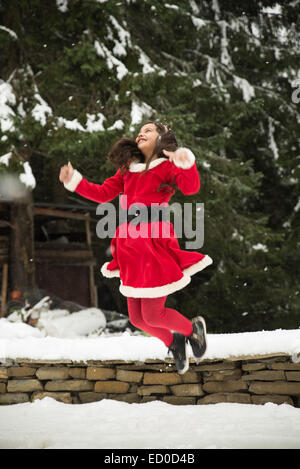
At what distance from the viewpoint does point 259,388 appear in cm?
467

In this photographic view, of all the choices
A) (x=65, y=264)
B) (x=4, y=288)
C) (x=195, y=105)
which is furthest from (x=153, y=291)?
(x=195, y=105)

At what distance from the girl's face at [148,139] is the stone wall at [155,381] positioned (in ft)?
8.10

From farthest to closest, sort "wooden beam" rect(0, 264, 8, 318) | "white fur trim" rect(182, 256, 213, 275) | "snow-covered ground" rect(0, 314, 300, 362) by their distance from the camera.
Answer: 1. "wooden beam" rect(0, 264, 8, 318)
2. "snow-covered ground" rect(0, 314, 300, 362)
3. "white fur trim" rect(182, 256, 213, 275)

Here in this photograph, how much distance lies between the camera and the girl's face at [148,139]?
119 inches

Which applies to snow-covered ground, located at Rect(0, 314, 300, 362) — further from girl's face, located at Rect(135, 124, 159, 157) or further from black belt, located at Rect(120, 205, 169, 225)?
girl's face, located at Rect(135, 124, 159, 157)

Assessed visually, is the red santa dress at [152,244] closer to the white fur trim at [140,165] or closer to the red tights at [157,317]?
the white fur trim at [140,165]

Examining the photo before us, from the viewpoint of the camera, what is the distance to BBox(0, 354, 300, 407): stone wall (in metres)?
4.64

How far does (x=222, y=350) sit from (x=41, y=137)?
4.84 m

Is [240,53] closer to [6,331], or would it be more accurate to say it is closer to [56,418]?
[6,331]

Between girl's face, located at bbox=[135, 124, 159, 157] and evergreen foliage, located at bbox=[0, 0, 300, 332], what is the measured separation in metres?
4.01

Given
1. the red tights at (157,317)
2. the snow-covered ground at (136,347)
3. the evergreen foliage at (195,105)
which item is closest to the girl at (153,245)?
the red tights at (157,317)

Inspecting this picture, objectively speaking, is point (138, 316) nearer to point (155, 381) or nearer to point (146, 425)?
point (146, 425)

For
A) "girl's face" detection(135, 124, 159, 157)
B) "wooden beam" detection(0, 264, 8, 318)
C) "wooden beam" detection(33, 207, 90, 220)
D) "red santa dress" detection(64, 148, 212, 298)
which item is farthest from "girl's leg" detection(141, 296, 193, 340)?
"wooden beam" detection(33, 207, 90, 220)

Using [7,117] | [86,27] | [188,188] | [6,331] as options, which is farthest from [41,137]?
[188,188]
